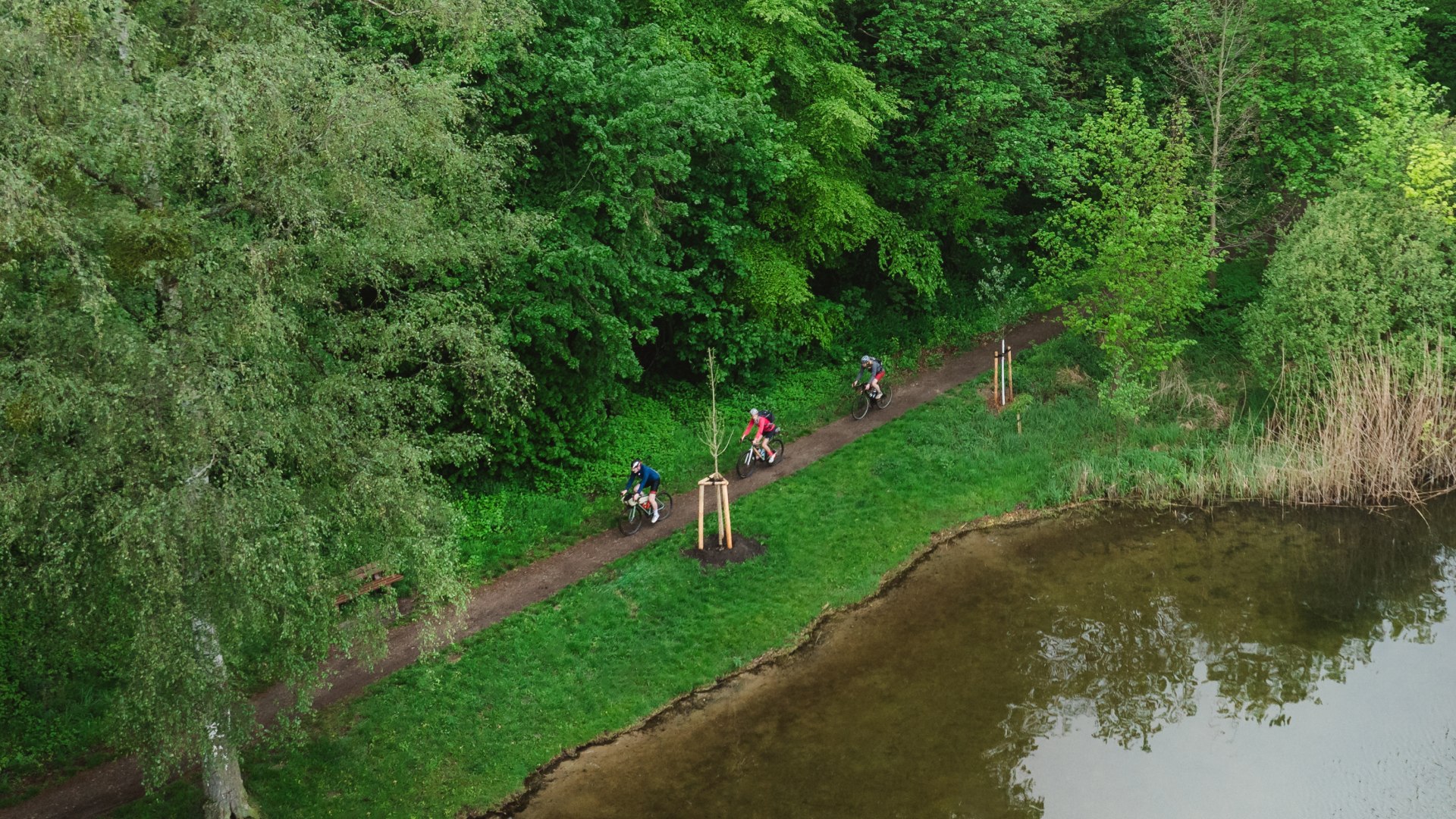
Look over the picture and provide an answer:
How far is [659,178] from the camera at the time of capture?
18.8 metres

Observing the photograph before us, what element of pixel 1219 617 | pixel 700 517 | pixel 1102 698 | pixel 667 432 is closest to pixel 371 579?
pixel 700 517

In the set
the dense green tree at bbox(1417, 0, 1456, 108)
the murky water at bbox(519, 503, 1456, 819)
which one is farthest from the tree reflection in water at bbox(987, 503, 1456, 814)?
the dense green tree at bbox(1417, 0, 1456, 108)

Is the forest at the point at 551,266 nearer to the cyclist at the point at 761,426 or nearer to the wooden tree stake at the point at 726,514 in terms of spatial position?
the cyclist at the point at 761,426

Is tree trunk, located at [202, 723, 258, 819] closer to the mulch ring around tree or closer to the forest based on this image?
the forest

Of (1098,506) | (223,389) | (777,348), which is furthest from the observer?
(777,348)

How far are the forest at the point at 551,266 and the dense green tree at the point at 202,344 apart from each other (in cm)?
5

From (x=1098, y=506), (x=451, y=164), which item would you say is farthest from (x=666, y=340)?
(x=451, y=164)

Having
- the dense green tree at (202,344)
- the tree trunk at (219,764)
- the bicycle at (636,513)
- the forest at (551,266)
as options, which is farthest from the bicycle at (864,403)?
the tree trunk at (219,764)

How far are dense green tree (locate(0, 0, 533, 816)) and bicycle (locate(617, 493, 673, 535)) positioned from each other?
6.74 metres

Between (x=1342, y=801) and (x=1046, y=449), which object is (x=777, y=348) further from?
(x=1342, y=801)

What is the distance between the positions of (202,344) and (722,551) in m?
10.4

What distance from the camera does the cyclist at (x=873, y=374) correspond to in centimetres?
2270

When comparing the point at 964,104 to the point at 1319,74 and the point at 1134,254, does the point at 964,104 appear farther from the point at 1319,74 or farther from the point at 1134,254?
the point at 1319,74

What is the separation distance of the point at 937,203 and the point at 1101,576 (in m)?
10.5
